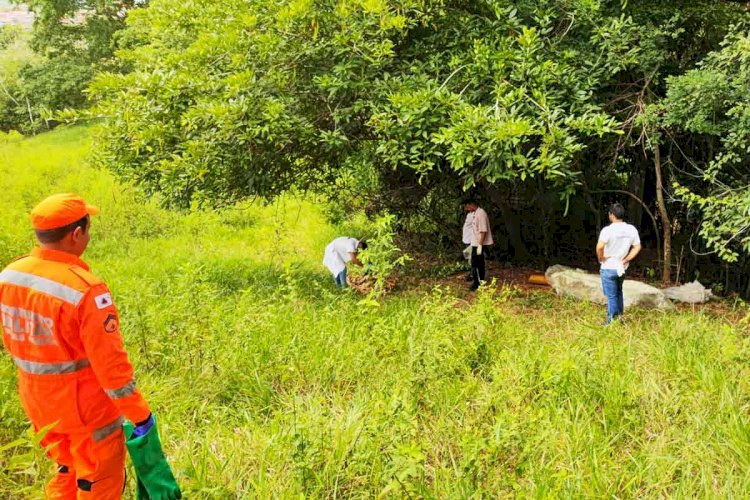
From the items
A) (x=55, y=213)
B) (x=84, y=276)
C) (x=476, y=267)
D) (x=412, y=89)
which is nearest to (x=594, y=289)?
(x=476, y=267)

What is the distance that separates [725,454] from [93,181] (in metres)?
15.0

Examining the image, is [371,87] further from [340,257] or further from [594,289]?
[594,289]

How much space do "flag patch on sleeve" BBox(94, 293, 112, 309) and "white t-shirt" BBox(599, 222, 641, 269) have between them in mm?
5281

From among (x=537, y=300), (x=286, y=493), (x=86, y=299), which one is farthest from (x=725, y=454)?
(x=537, y=300)

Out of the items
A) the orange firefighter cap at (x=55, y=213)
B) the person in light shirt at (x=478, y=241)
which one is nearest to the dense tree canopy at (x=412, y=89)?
the person in light shirt at (x=478, y=241)

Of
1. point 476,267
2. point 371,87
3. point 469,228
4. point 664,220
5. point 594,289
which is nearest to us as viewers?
point 371,87

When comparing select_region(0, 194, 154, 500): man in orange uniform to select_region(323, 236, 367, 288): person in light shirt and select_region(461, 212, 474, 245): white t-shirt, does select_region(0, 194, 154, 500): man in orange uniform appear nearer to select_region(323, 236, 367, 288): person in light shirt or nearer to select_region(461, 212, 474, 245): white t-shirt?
select_region(323, 236, 367, 288): person in light shirt

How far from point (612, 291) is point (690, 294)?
2.06 metres

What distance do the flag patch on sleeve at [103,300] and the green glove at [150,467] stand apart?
578 mm

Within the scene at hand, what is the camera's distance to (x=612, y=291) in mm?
6035

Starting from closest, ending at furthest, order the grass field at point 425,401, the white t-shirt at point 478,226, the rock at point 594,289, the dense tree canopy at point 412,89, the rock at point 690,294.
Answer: the grass field at point 425,401
the dense tree canopy at point 412,89
the rock at point 594,289
the rock at point 690,294
the white t-shirt at point 478,226

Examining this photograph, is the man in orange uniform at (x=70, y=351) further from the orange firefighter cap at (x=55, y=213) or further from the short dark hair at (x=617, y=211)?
the short dark hair at (x=617, y=211)

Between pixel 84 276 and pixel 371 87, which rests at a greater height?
pixel 371 87

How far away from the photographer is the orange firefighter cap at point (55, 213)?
2.27 metres
